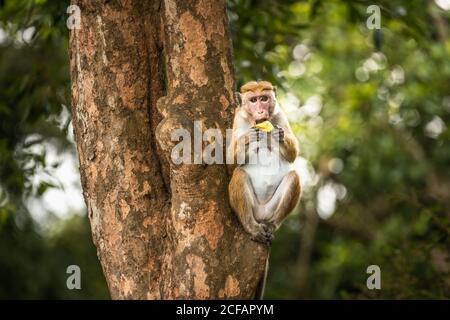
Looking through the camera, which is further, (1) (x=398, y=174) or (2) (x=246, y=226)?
(1) (x=398, y=174)

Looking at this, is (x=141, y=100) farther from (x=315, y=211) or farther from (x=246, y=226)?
(x=315, y=211)

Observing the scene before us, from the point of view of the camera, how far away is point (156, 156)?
Answer: 501 centimetres

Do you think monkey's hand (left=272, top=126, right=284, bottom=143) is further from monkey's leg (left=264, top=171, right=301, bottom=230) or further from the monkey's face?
monkey's leg (left=264, top=171, right=301, bottom=230)

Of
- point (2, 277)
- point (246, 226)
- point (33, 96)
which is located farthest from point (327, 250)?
point (246, 226)

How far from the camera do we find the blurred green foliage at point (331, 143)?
7.57 metres

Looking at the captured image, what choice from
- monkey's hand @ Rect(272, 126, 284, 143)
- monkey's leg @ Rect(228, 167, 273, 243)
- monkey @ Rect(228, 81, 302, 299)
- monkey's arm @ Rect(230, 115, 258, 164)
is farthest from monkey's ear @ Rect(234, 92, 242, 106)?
monkey's leg @ Rect(228, 167, 273, 243)

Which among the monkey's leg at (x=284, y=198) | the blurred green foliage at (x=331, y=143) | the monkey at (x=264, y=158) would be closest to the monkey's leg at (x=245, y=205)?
the monkey at (x=264, y=158)

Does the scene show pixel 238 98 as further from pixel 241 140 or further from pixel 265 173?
pixel 265 173

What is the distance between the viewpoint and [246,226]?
4898mm

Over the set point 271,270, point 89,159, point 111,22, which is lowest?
point 271,270

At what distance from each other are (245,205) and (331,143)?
832cm

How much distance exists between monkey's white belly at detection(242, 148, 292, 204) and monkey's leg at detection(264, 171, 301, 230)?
80 millimetres

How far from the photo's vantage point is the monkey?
529cm

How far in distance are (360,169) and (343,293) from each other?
5739 millimetres
